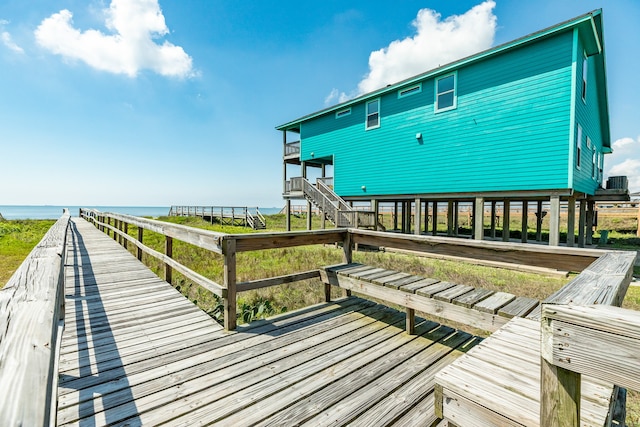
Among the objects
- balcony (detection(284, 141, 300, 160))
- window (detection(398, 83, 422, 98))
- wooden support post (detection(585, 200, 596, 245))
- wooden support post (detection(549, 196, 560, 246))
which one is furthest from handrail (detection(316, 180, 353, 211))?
wooden support post (detection(585, 200, 596, 245))

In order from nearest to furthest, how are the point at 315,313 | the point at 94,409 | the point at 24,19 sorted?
the point at 94,409
the point at 315,313
the point at 24,19

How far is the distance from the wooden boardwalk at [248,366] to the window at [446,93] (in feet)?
33.1

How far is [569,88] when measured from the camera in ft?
28.7

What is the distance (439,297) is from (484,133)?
384 inches

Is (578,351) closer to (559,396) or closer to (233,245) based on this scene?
(559,396)

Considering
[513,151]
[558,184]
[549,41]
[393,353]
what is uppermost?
[549,41]

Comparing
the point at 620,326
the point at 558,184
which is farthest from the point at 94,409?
the point at 558,184

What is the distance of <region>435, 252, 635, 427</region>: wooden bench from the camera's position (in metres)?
1.29

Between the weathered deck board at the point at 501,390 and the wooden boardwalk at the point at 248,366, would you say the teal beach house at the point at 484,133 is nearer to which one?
the wooden boardwalk at the point at 248,366

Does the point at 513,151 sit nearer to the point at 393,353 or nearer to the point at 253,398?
the point at 393,353

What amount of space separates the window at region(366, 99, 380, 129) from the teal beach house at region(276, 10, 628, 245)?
0.16 ft

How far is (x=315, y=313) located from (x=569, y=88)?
34.0 feet

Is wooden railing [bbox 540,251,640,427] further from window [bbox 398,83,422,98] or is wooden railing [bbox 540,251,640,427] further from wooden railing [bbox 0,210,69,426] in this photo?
window [bbox 398,83,422,98]

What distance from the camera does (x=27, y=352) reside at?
84 centimetres
